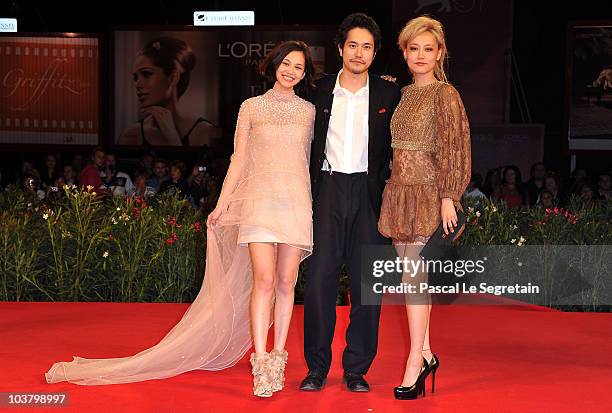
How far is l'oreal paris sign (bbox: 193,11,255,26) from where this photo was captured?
1243 centimetres

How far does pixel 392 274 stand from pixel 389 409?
66 centimetres

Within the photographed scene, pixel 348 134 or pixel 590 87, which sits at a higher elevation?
pixel 590 87

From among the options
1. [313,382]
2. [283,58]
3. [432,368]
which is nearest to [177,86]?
[283,58]

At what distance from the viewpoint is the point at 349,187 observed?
3912 millimetres

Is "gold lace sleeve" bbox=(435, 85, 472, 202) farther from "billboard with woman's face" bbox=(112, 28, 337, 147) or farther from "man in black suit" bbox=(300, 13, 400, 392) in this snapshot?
"billboard with woman's face" bbox=(112, 28, 337, 147)

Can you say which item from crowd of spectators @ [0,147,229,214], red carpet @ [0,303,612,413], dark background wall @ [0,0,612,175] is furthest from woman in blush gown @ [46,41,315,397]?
dark background wall @ [0,0,612,175]

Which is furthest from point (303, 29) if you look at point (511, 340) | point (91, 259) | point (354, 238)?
point (354, 238)

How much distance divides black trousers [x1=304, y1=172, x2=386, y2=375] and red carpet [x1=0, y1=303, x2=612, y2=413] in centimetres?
14

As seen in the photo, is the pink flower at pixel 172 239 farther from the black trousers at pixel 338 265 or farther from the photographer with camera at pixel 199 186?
the photographer with camera at pixel 199 186

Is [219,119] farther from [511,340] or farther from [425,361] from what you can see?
[425,361]

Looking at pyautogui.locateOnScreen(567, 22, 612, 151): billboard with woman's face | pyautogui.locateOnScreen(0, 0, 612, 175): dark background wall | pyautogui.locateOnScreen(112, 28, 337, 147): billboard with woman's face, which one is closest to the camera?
pyautogui.locateOnScreen(567, 22, 612, 151): billboard with woman's face

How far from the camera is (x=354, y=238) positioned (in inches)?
157

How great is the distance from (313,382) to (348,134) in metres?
0.99

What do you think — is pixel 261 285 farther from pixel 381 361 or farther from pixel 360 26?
pixel 360 26
